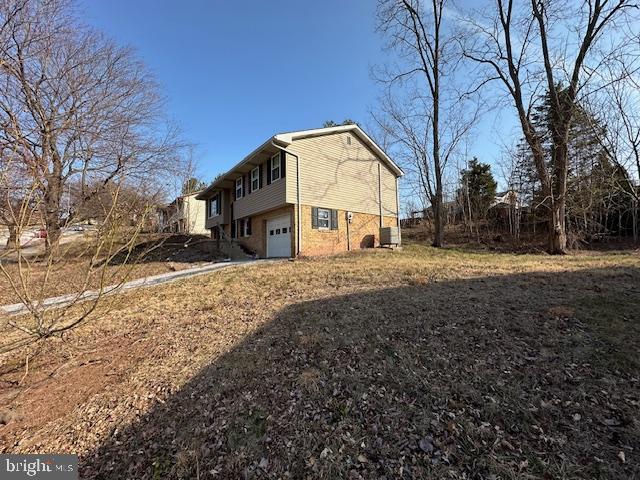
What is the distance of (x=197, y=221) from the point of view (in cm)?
3484

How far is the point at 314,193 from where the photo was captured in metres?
13.7

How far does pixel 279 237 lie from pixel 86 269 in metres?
9.74

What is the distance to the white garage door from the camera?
13773 millimetres

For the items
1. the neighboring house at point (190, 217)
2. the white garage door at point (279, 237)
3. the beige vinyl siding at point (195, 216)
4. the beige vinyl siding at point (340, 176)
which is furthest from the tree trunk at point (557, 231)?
the beige vinyl siding at point (195, 216)

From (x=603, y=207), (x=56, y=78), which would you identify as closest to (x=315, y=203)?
(x=56, y=78)

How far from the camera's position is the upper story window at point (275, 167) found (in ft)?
45.1

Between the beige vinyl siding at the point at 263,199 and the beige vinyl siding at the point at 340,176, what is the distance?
57 cm

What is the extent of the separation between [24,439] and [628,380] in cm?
593

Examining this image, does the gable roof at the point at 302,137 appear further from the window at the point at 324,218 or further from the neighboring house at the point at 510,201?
the neighboring house at the point at 510,201

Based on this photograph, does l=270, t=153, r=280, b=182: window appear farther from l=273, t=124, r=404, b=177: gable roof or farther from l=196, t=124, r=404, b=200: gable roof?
l=273, t=124, r=404, b=177: gable roof

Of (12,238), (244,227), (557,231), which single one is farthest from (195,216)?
(12,238)

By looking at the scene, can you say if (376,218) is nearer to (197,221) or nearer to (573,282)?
(573,282)

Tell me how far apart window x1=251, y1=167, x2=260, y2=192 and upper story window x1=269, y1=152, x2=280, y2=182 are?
1.48m

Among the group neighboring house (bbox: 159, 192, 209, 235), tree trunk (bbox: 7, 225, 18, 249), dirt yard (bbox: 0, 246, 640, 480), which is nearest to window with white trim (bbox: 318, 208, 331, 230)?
dirt yard (bbox: 0, 246, 640, 480)
